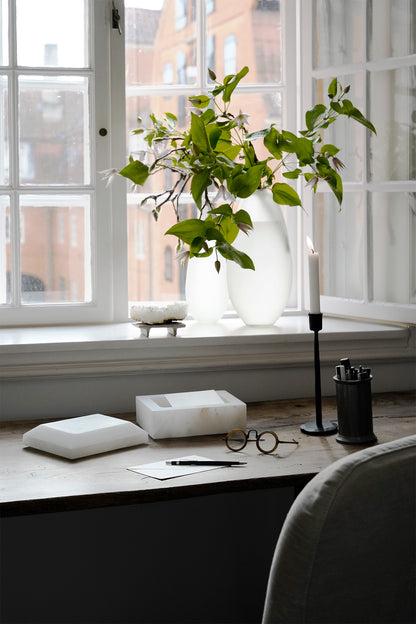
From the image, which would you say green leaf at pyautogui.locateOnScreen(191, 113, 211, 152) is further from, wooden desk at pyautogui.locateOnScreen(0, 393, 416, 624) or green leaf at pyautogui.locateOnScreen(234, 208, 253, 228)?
wooden desk at pyautogui.locateOnScreen(0, 393, 416, 624)

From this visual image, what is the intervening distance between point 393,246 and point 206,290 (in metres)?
0.56

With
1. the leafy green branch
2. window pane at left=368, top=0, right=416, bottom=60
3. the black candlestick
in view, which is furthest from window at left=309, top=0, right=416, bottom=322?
the black candlestick

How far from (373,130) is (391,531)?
1.38 m

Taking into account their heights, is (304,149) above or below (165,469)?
above

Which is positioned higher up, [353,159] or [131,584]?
[353,159]

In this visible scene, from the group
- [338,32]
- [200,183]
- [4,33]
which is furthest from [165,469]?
[338,32]

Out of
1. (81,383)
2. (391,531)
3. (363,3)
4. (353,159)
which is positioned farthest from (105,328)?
(391,531)

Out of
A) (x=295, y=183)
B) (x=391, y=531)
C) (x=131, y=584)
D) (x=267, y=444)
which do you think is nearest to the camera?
(x=391, y=531)

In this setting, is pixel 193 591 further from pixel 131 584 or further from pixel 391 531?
pixel 391 531

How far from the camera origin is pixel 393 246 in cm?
238

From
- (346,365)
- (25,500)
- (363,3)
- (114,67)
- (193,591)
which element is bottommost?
(193,591)

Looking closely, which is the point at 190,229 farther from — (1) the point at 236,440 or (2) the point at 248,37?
(2) the point at 248,37

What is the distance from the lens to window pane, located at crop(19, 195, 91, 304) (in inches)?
93.4

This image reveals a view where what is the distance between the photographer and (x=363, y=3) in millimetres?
2383
